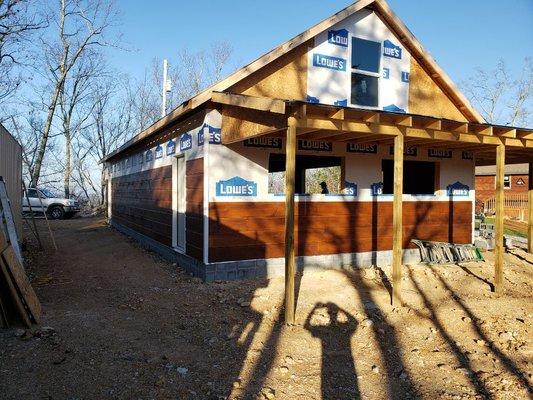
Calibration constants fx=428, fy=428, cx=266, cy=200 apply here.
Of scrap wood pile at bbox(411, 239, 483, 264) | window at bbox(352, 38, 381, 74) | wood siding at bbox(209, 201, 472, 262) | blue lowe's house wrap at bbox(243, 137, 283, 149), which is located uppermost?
window at bbox(352, 38, 381, 74)

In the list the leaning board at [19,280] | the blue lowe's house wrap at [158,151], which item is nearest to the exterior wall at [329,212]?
the leaning board at [19,280]

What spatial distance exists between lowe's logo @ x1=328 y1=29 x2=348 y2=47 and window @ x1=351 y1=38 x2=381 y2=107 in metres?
0.26

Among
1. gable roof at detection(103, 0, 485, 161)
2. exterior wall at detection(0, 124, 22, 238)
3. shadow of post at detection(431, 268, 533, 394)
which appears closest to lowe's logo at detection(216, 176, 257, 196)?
gable roof at detection(103, 0, 485, 161)

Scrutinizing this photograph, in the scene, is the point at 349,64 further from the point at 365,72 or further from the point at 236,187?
the point at 236,187

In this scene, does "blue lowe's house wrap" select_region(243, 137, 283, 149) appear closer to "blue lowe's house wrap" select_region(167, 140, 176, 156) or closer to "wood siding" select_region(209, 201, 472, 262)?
"wood siding" select_region(209, 201, 472, 262)

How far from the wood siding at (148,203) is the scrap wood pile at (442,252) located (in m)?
6.24

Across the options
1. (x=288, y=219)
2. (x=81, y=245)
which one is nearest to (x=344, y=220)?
(x=288, y=219)

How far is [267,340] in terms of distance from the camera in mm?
5477

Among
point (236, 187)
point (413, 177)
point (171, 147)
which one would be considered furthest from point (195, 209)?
point (413, 177)

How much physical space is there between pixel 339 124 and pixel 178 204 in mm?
5102

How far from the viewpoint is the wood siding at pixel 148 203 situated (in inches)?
431

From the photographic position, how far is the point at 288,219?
607 cm

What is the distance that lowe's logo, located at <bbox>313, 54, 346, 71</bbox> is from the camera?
369 inches

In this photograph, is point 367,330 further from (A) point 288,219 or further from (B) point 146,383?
(B) point 146,383
